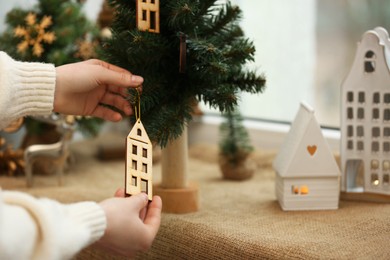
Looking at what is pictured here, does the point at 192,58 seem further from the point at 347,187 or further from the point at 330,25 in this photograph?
the point at 330,25

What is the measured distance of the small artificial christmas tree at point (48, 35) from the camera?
1.40m

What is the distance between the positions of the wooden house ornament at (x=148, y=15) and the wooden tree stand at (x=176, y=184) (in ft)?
0.70

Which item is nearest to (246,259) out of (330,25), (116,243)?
(116,243)

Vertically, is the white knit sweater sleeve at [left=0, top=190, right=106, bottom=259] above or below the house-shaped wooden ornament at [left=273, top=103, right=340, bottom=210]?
below

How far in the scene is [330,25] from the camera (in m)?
1.54

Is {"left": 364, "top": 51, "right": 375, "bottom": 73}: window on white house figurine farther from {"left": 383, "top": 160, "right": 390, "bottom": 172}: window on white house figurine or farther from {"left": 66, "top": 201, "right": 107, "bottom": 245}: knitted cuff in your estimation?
{"left": 66, "top": 201, "right": 107, "bottom": 245}: knitted cuff

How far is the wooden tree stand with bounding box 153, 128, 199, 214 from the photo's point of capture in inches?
44.6

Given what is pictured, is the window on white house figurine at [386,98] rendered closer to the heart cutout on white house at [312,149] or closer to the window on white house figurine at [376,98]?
A: the window on white house figurine at [376,98]

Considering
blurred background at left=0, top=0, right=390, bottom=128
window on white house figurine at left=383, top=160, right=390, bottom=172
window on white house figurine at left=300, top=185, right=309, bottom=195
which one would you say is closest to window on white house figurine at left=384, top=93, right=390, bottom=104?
window on white house figurine at left=383, top=160, right=390, bottom=172

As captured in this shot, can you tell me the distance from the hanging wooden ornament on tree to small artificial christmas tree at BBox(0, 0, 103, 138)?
19.8 inches

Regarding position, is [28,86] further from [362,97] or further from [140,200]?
[362,97]

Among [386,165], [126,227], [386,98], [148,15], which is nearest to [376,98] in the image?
[386,98]

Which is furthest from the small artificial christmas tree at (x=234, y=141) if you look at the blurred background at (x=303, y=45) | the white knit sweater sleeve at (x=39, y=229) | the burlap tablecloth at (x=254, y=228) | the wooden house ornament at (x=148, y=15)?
the white knit sweater sleeve at (x=39, y=229)

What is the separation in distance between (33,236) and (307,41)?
41.0 inches
